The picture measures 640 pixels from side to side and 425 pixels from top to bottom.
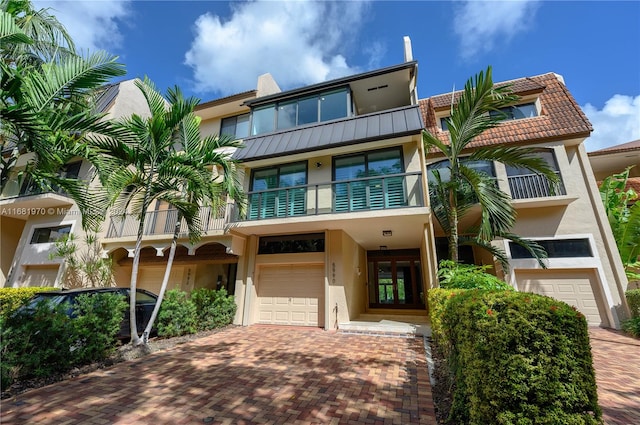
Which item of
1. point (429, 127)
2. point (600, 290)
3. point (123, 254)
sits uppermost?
point (429, 127)

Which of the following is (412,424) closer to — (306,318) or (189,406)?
(189,406)

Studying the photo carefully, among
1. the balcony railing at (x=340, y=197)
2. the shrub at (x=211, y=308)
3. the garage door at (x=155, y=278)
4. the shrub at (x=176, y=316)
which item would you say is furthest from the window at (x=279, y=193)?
the garage door at (x=155, y=278)

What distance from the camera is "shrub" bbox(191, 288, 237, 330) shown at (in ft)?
31.0

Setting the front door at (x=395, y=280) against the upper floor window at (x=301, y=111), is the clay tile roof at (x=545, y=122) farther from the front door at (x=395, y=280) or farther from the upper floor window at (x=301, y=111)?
the front door at (x=395, y=280)

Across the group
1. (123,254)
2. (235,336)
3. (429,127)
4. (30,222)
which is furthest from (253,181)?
(30,222)

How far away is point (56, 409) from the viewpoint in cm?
371

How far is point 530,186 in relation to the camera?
10.5 meters

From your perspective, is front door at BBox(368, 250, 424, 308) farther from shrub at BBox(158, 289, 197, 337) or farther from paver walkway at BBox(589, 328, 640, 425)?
shrub at BBox(158, 289, 197, 337)

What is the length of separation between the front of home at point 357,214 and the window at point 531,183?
4cm

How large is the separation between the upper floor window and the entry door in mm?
7930

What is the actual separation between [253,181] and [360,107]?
22.3 feet

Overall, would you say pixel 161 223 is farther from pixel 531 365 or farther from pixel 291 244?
pixel 531 365

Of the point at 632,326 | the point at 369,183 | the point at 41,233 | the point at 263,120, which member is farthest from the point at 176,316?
the point at 632,326

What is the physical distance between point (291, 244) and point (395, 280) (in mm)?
6073
